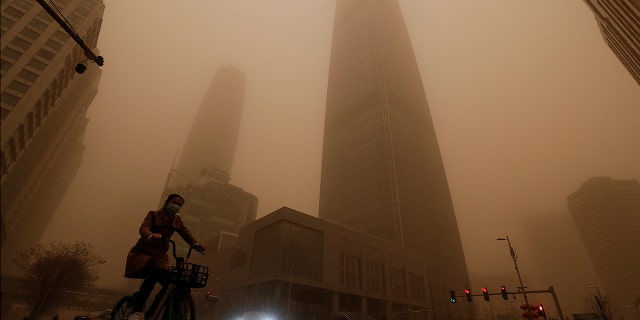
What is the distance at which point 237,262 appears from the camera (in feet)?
229

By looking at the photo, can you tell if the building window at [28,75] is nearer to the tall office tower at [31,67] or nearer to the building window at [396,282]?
the tall office tower at [31,67]

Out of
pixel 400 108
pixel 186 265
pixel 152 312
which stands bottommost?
pixel 152 312

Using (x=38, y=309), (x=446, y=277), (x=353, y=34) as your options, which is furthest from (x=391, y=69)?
(x=38, y=309)

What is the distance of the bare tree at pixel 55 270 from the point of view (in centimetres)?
3553

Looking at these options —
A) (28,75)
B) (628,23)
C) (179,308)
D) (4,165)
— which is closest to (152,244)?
(179,308)

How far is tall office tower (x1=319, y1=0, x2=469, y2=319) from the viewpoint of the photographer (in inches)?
4427

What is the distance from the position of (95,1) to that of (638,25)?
72.4m

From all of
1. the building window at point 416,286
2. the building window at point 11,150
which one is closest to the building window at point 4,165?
the building window at point 11,150

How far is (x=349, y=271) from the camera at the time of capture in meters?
68.6

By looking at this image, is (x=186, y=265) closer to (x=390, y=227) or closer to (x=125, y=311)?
(x=125, y=311)

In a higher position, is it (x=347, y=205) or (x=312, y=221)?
(x=347, y=205)

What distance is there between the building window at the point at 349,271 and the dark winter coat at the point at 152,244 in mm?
65256

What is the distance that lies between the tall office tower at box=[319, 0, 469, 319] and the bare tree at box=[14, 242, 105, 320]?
82.9 m

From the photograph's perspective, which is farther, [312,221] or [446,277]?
[446,277]
